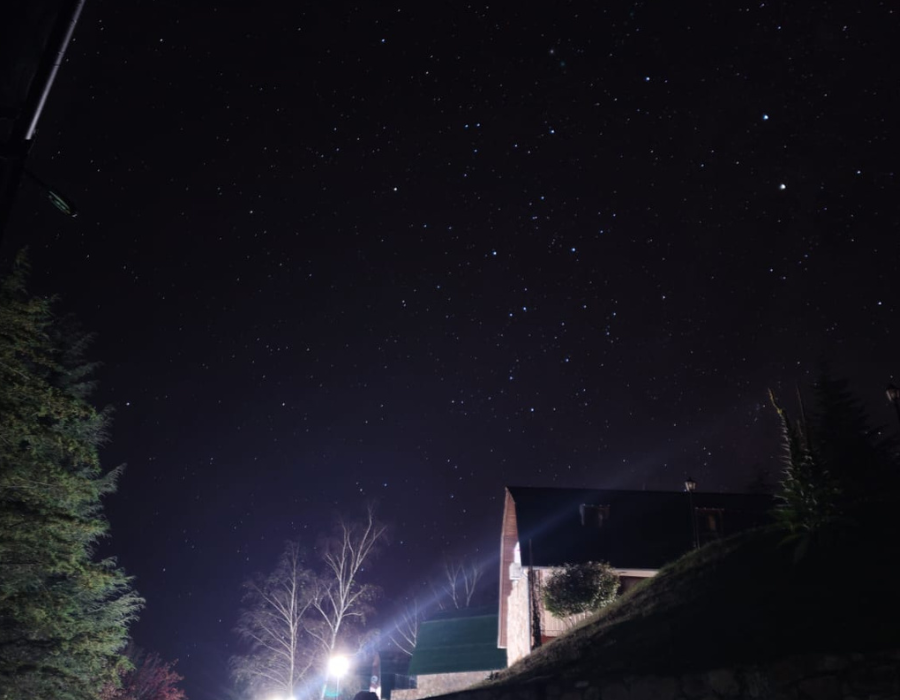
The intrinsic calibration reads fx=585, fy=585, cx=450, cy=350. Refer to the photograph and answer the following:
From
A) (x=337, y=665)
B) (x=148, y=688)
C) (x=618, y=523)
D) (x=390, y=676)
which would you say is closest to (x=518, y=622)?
(x=618, y=523)

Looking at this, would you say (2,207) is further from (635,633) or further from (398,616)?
(398,616)

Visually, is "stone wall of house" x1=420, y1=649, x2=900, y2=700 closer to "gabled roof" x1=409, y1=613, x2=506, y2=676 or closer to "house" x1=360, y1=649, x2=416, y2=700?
"gabled roof" x1=409, y1=613, x2=506, y2=676

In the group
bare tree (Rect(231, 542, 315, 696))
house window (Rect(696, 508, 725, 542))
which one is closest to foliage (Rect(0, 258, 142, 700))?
bare tree (Rect(231, 542, 315, 696))

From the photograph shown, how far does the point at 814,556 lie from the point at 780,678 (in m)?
3.78

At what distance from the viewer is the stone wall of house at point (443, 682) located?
1280 inches

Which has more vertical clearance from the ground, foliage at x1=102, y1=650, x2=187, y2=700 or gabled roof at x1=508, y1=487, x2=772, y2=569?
gabled roof at x1=508, y1=487, x2=772, y2=569

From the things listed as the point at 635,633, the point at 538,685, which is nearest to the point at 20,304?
the point at 538,685

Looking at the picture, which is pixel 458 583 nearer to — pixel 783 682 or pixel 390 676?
pixel 390 676

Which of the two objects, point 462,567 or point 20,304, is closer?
point 20,304

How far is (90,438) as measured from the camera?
17953 millimetres

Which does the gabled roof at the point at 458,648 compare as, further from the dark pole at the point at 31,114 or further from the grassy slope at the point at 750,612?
the dark pole at the point at 31,114

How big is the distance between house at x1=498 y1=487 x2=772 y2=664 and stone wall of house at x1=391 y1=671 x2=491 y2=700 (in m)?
7.13

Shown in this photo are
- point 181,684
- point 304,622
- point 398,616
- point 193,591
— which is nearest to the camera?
point 304,622

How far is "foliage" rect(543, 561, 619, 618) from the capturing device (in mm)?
19531
